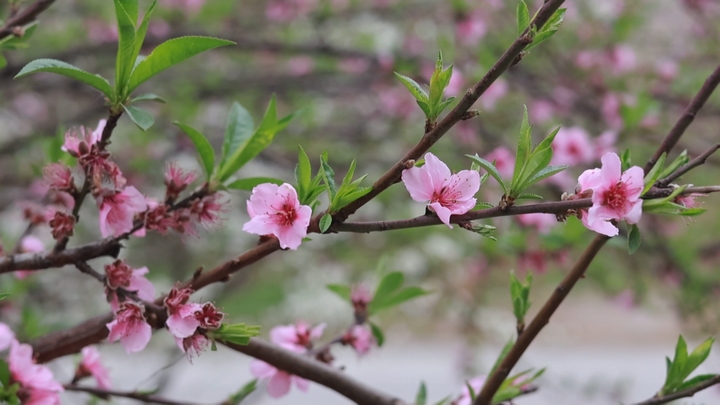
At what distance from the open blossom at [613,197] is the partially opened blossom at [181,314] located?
13.1 inches

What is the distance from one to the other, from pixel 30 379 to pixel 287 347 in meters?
0.27

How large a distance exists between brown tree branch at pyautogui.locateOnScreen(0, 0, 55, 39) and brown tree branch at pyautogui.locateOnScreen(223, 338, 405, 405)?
45cm

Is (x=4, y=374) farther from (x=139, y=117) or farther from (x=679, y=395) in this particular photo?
(x=679, y=395)

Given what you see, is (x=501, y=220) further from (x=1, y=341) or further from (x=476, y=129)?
(x=1, y=341)

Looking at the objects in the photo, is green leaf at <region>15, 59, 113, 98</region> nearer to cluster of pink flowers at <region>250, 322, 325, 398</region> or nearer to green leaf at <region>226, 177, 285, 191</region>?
green leaf at <region>226, 177, 285, 191</region>

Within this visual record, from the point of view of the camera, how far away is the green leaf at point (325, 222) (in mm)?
474

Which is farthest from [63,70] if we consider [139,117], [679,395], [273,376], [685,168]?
[679,395]

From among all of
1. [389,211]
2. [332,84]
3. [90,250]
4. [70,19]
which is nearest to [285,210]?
[90,250]

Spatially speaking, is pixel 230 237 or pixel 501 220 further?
pixel 230 237

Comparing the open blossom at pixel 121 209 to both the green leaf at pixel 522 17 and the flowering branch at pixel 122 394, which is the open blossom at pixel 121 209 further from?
the green leaf at pixel 522 17

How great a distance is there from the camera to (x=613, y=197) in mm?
489

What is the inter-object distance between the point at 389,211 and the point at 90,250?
2.09 metres

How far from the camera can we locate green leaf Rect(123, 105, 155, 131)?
53 cm

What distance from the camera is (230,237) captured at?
121 inches
